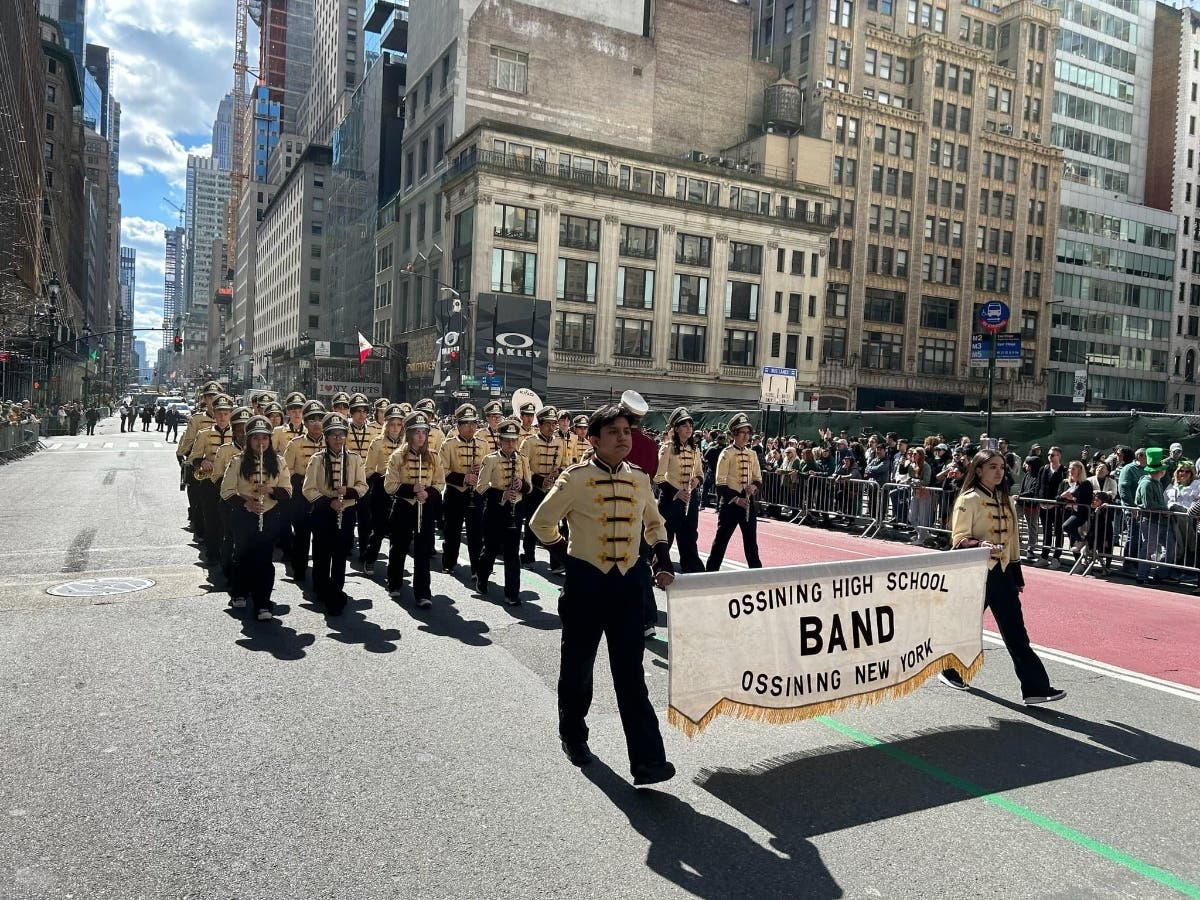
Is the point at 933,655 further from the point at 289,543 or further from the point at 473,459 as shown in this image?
the point at 289,543

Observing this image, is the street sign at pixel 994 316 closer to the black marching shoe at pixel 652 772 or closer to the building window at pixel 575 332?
the black marching shoe at pixel 652 772

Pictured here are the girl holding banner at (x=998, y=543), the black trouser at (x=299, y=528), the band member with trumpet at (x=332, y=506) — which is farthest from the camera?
the black trouser at (x=299, y=528)

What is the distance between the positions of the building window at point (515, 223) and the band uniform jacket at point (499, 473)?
48.4 meters

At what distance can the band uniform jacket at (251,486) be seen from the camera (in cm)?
909

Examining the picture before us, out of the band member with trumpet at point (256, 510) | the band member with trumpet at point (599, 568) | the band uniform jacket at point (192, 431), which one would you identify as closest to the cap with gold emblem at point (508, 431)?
the band member with trumpet at point (256, 510)

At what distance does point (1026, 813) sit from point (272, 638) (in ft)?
19.9

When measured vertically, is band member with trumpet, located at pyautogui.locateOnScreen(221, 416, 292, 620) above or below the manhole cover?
above

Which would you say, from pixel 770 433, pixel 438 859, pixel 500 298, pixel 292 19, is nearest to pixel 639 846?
pixel 438 859

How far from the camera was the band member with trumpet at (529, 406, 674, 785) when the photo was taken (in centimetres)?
533

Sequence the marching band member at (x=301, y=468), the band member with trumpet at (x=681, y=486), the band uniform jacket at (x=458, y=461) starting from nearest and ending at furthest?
1. the marching band member at (x=301, y=468)
2. the band member with trumpet at (x=681, y=486)
3. the band uniform jacket at (x=458, y=461)

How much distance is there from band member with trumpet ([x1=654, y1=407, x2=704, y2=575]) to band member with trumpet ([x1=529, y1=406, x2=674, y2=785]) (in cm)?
537

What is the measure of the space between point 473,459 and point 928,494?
9.65m

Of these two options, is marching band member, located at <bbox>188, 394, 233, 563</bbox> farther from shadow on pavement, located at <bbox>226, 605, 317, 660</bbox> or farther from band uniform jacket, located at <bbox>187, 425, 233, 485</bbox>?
shadow on pavement, located at <bbox>226, 605, 317, 660</bbox>

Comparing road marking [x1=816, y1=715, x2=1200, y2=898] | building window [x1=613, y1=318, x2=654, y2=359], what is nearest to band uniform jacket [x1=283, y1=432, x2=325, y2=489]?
road marking [x1=816, y1=715, x2=1200, y2=898]
